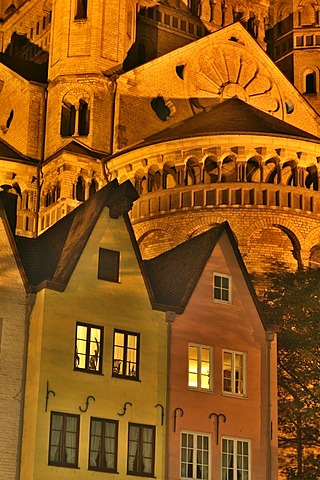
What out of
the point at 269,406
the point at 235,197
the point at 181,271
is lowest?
the point at 269,406

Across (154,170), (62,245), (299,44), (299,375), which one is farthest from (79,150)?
(62,245)

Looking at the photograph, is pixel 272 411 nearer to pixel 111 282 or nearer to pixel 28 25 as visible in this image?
pixel 111 282

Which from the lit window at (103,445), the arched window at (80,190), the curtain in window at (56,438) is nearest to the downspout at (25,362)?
the curtain in window at (56,438)

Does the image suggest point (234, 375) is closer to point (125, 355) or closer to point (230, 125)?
point (125, 355)

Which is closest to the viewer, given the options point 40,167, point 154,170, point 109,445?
point 109,445

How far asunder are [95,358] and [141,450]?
3159 mm

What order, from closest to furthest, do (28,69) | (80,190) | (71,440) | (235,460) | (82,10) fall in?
(71,440) → (235,460) → (80,190) → (82,10) → (28,69)

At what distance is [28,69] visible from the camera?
236 feet

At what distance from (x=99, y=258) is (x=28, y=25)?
4964 cm

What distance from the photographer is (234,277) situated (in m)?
39.0

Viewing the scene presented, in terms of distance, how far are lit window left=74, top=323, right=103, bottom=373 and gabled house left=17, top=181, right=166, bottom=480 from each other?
31 mm

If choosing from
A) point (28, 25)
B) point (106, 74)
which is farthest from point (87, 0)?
point (28, 25)

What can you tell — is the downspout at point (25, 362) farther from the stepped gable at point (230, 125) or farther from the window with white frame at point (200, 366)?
the stepped gable at point (230, 125)

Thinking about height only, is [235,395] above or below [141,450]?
above
